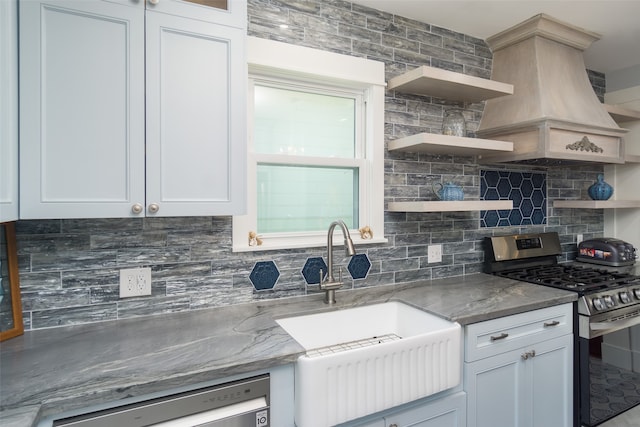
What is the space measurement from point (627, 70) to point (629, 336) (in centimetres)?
234

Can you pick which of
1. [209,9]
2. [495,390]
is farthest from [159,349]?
[495,390]

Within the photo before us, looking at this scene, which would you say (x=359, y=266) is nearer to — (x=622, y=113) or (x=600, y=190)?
(x=600, y=190)

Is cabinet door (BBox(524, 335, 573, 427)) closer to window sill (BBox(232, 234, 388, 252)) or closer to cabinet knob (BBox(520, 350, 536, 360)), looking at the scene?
cabinet knob (BBox(520, 350, 536, 360))

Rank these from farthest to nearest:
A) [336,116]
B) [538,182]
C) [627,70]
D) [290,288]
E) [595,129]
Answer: [627,70] → [538,182] → [595,129] → [336,116] → [290,288]

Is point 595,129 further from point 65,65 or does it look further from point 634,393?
point 65,65

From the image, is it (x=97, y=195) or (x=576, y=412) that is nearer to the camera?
(x=97, y=195)

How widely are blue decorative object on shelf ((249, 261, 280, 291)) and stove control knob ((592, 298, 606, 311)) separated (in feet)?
5.64

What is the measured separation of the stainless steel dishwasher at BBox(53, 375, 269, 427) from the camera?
1023mm

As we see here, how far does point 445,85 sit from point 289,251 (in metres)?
1.33

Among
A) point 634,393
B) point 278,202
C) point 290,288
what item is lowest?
point 634,393

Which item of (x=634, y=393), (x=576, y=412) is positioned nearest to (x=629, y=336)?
(x=634, y=393)

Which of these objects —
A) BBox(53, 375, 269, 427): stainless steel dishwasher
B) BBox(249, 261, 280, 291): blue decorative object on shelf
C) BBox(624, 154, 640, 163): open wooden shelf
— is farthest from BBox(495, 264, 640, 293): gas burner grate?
BBox(53, 375, 269, 427): stainless steel dishwasher

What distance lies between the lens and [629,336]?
2203 mm

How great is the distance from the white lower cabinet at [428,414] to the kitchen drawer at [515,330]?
195mm
